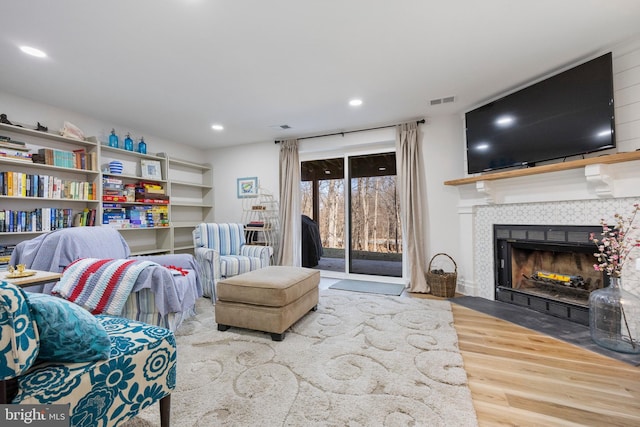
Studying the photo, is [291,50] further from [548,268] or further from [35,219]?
[548,268]

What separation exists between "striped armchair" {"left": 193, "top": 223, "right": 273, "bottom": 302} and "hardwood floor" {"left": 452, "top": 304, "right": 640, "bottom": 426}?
2441 millimetres

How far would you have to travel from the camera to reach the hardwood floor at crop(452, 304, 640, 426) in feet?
4.45

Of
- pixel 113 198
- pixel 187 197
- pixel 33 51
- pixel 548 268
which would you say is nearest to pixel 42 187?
pixel 113 198

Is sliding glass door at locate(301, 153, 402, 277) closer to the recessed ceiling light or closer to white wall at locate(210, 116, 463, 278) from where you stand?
white wall at locate(210, 116, 463, 278)

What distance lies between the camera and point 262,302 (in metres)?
2.18

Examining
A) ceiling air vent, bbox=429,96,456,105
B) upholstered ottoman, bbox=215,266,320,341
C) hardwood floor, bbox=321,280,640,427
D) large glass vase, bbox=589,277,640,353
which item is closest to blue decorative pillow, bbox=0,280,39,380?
upholstered ottoman, bbox=215,266,320,341

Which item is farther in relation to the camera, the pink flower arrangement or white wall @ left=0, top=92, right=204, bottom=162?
white wall @ left=0, top=92, right=204, bottom=162

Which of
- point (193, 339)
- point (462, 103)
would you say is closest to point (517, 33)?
point (462, 103)

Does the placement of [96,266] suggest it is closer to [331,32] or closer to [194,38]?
[194,38]

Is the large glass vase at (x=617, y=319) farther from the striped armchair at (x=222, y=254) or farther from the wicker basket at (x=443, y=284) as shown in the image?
the striped armchair at (x=222, y=254)

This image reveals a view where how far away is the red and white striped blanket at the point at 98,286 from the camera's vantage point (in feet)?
5.92

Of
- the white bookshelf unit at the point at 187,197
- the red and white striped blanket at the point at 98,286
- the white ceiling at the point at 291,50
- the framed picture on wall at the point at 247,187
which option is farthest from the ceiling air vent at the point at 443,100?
the white bookshelf unit at the point at 187,197

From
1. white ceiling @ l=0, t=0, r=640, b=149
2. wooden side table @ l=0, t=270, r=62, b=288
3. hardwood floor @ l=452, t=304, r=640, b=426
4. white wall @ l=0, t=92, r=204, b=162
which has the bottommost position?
hardwood floor @ l=452, t=304, r=640, b=426

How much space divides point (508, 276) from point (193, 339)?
323 centimetres
